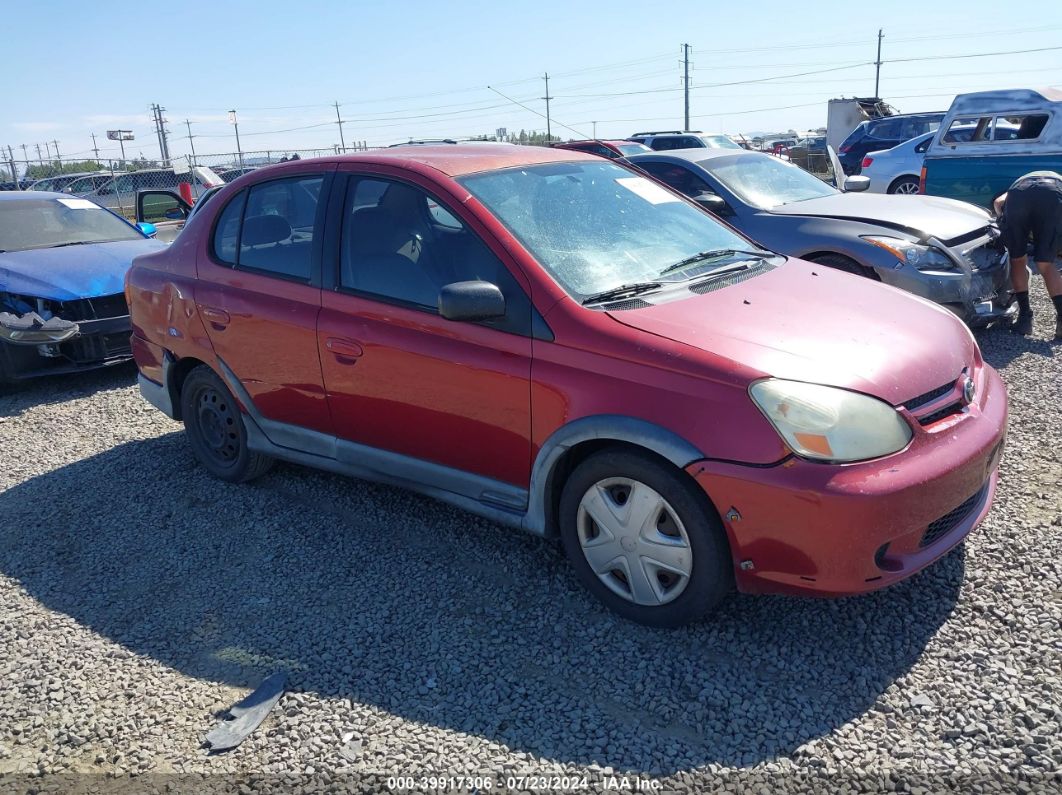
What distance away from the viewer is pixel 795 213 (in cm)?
673

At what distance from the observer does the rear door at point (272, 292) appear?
392 cm

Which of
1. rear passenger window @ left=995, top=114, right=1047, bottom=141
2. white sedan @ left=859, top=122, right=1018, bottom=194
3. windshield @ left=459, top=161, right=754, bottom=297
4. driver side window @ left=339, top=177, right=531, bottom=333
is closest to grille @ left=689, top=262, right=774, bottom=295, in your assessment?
windshield @ left=459, top=161, right=754, bottom=297

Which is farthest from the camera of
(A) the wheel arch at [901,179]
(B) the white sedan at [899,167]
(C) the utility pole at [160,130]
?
(C) the utility pole at [160,130]

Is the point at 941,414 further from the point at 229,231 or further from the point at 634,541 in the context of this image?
the point at 229,231

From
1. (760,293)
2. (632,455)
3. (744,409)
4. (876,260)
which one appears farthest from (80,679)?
(876,260)

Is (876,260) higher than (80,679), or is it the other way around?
(876,260)

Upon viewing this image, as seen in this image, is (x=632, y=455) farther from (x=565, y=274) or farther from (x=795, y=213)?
(x=795, y=213)

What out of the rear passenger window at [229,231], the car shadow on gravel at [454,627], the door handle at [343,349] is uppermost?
the rear passenger window at [229,231]

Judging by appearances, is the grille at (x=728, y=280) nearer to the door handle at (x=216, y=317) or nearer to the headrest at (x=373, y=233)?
the headrest at (x=373, y=233)

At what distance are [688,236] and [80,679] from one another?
10.5ft

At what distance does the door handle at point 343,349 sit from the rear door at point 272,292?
14 centimetres

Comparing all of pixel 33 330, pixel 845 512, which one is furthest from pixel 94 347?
pixel 845 512

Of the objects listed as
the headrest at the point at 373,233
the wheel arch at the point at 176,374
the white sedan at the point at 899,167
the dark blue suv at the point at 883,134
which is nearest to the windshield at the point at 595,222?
→ the headrest at the point at 373,233

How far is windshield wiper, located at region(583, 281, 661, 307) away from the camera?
3.19 meters
